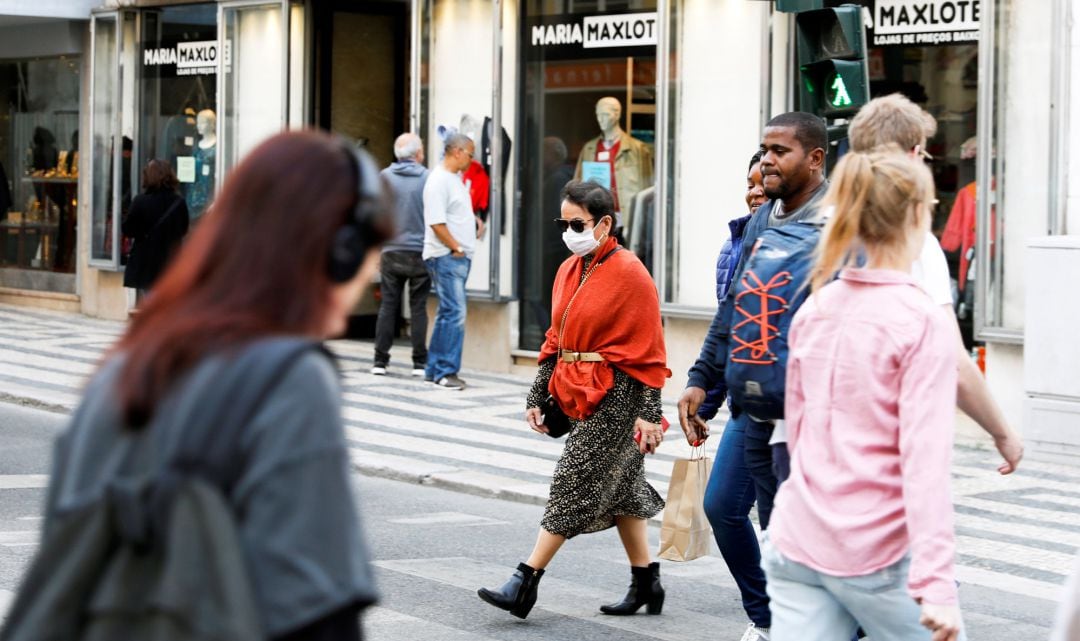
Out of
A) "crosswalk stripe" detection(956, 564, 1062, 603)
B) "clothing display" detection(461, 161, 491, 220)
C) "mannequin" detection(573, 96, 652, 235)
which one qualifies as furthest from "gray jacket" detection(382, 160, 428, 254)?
"crosswalk stripe" detection(956, 564, 1062, 603)

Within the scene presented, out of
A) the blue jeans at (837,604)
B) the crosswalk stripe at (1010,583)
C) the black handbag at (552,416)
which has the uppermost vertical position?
the black handbag at (552,416)

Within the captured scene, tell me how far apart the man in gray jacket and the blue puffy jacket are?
26.8 ft

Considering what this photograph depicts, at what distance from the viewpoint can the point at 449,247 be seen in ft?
47.0

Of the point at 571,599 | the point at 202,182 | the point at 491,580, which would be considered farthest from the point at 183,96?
the point at 571,599

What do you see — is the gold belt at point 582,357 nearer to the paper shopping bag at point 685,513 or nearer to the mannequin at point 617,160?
the paper shopping bag at point 685,513

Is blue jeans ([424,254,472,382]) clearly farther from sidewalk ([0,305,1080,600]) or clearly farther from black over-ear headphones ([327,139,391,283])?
black over-ear headphones ([327,139,391,283])

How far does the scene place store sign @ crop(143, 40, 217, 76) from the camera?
19.5 meters

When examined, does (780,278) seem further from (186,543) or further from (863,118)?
(186,543)

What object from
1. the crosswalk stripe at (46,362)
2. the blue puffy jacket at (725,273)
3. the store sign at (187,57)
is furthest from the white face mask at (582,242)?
the store sign at (187,57)

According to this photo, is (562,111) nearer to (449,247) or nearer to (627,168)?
(627,168)

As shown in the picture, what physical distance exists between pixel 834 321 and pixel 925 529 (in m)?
0.52

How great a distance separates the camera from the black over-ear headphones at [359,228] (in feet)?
7.63

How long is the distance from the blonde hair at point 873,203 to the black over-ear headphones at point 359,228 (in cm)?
170

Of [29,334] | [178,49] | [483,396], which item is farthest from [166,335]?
[178,49]
